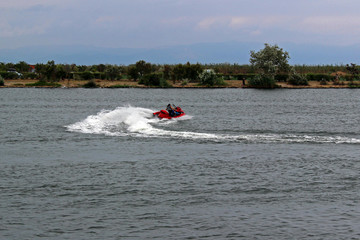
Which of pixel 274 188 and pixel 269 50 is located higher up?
pixel 269 50

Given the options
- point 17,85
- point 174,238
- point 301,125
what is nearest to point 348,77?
point 17,85

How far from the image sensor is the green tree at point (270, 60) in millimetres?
119062

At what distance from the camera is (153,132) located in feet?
132

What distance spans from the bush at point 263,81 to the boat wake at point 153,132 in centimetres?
7189

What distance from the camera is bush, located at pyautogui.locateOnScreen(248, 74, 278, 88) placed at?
120562 millimetres

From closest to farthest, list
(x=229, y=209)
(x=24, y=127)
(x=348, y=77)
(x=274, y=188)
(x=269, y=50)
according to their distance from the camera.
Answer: (x=229, y=209) < (x=274, y=188) < (x=24, y=127) < (x=269, y=50) < (x=348, y=77)

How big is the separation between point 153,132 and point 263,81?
3322 inches

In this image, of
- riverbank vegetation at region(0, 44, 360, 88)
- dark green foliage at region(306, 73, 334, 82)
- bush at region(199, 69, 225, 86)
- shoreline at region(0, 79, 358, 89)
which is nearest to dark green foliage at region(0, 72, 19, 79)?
riverbank vegetation at region(0, 44, 360, 88)

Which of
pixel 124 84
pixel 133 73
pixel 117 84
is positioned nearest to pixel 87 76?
pixel 133 73

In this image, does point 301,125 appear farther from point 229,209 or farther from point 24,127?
point 229,209

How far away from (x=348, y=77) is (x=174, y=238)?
5221 inches

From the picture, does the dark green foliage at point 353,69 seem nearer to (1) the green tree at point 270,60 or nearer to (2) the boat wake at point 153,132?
(1) the green tree at point 270,60

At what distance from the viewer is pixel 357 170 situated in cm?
2723

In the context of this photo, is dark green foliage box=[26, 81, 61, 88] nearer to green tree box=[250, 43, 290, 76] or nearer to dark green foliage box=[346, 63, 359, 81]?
green tree box=[250, 43, 290, 76]
